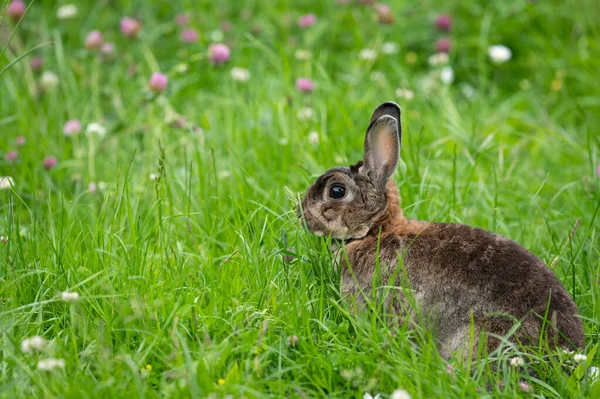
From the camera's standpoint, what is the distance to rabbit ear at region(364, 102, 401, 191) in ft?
14.2

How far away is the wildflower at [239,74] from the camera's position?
6.59 metres

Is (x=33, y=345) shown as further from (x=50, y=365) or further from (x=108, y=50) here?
(x=108, y=50)

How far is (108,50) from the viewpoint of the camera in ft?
23.4

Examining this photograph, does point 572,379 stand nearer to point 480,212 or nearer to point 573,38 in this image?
point 480,212

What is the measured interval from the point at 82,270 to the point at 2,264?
43cm

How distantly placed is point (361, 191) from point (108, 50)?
3590mm

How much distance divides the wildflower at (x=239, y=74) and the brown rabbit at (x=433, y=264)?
234cm

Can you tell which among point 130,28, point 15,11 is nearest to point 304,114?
point 130,28

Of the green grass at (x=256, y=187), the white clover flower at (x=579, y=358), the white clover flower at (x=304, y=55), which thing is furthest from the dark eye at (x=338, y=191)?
the white clover flower at (x=304, y=55)

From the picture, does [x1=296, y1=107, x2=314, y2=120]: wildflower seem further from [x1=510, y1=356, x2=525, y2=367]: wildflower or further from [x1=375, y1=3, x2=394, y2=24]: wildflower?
[x1=510, y1=356, x2=525, y2=367]: wildflower

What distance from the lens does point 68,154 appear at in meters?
6.25

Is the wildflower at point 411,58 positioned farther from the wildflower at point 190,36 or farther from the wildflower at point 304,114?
the wildflower at point 190,36

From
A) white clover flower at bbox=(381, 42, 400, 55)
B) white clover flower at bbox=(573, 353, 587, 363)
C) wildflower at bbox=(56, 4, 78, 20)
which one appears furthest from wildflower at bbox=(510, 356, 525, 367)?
wildflower at bbox=(56, 4, 78, 20)

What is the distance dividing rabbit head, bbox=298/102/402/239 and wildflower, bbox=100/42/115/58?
3.42 metres
